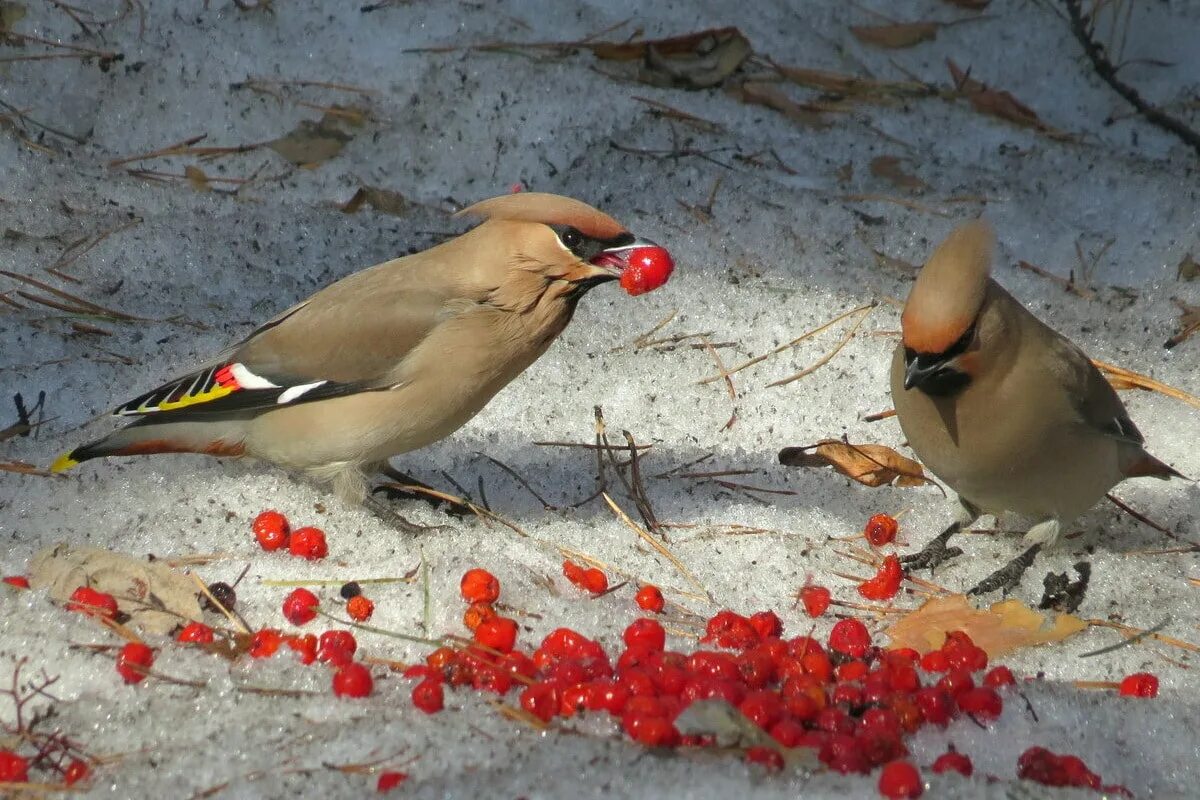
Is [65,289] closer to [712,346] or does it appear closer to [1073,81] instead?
[712,346]

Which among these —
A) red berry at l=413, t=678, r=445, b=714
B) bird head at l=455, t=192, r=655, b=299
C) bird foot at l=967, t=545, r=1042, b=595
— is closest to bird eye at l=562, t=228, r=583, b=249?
bird head at l=455, t=192, r=655, b=299

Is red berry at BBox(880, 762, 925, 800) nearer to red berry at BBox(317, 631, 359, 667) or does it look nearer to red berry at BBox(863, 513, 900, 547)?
red berry at BBox(317, 631, 359, 667)

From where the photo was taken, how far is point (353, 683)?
8.47 ft

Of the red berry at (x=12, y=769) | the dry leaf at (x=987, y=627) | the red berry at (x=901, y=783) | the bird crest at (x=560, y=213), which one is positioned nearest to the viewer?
the red berry at (x=901, y=783)

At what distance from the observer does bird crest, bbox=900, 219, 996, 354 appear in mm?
2916

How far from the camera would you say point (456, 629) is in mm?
2957

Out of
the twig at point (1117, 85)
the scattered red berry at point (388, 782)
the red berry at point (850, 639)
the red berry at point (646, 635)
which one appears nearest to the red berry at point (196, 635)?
the scattered red berry at point (388, 782)

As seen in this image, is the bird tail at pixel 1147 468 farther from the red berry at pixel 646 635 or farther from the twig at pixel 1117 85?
the twig at pixel 1117 85

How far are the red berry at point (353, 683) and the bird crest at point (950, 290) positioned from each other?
1.32 metres

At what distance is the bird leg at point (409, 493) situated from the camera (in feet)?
11.7

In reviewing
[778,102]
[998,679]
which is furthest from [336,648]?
[778,102]

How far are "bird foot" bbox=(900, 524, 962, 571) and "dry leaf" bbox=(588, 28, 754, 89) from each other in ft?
6.38

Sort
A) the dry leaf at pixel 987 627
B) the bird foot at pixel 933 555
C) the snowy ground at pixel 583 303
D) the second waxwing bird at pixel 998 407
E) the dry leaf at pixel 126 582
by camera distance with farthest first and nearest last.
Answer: the bird foot at pixel 933 555, the dry leaf at pixel 987 627, the second waxwing bird at pixel 998 407, the dry leaf at pixel 126 582, the snowy ground at pixel 583 303

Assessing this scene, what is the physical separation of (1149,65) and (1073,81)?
0.30 m
